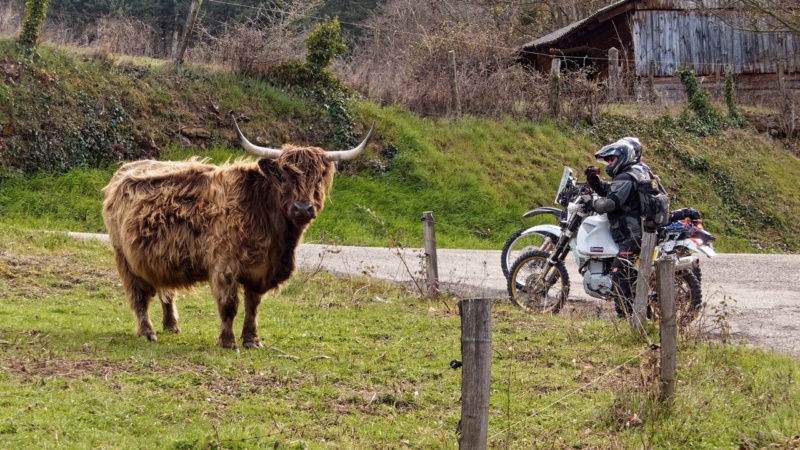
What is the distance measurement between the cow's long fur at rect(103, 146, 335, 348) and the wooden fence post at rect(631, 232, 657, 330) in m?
3.10

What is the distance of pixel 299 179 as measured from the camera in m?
9.23

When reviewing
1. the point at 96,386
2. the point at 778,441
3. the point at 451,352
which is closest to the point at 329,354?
the point at 451,352

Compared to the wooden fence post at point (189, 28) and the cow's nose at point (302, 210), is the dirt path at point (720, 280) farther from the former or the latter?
the wooden fence post at point (189, 28)

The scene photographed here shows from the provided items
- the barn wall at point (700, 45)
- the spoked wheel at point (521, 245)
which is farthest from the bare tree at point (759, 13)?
the spoked wheel at point (521, 245)

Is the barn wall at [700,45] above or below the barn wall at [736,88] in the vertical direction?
above

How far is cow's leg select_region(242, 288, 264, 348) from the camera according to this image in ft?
30.4

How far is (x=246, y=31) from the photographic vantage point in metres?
25.4

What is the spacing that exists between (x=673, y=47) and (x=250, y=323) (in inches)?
1264

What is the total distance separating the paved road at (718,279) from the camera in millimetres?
11117

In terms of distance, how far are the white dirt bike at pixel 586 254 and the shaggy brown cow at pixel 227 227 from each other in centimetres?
347

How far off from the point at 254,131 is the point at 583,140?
9934 millimetres

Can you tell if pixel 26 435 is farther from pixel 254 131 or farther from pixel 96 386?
pixel 254 131

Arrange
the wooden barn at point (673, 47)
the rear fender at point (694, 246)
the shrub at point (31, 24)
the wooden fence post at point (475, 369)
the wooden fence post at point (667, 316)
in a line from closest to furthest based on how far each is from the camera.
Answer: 1. the wooden fence post at point (475, 369)
2. the wooden fence post at point (667, 316)
3. the rear fender at point (694, 246)
4. the shrub at point (31, 24)
5. the wooden barn at point (673, 47)

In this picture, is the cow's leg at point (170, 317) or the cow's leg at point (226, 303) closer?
the cow's leg at point (226, 303)
